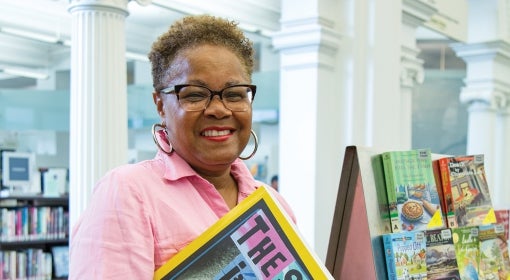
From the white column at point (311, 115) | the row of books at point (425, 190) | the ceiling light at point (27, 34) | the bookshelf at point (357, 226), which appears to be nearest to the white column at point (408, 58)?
the white column at point (311, 115)

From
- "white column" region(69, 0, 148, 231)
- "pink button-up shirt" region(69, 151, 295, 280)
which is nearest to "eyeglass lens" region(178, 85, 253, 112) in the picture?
"pink button-up shirt" region(69, 151, 295, 280)

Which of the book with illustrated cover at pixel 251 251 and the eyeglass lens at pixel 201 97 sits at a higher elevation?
the eyeglass lens at pixel 201 97

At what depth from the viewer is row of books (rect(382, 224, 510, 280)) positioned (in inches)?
49.4

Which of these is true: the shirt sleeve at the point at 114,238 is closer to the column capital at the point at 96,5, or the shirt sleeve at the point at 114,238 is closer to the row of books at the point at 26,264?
the column capital at the point at 96,5

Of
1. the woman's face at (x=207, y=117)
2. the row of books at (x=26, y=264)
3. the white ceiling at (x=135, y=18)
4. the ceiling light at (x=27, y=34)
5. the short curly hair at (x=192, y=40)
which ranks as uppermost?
the white ceiling at (x=135, y=18)

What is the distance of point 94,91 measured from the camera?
264 cm

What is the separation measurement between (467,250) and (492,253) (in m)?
0.14

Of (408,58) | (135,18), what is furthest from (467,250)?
(135,18)

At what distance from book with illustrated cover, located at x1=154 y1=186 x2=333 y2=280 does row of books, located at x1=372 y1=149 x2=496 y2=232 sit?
0.42 metres

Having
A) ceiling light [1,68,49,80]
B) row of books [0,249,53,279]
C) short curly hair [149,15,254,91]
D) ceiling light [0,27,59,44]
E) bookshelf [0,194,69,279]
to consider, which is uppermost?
ceiling light [0,27,59,44]

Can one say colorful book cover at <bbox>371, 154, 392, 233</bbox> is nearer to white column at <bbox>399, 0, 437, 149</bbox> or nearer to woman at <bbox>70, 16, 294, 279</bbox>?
woman at <bbox>70, 16, 294, 279</bbox>

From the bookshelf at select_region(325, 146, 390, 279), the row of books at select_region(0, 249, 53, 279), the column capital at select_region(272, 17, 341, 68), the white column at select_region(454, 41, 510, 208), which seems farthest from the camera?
the white column at select_region(454, 41, 510, 208)

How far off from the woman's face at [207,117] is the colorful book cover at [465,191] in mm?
627

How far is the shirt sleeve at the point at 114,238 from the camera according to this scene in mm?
871
